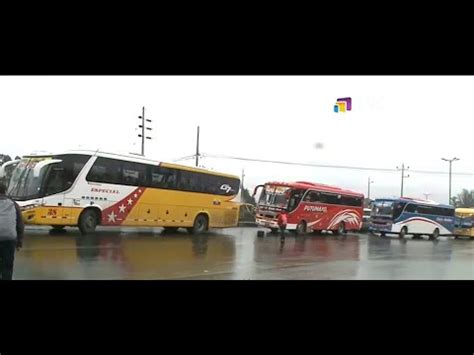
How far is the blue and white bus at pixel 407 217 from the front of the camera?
30.3m

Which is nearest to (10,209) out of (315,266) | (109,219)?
(315,266)

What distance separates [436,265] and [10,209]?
12295 millimetres

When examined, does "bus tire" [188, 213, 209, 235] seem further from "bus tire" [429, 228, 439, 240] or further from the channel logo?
"bus tire" [429, 228, 439, 240]

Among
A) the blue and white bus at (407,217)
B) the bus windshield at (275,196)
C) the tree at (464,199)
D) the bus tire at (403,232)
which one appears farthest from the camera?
the tree at (464,199)

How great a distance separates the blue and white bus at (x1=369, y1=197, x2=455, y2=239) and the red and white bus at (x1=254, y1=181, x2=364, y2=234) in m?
3.52

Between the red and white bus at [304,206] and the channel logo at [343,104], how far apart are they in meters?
14.5

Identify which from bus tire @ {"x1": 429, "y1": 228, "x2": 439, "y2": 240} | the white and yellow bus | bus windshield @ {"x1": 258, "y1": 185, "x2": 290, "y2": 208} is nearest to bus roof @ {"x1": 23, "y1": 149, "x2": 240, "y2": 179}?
the white and yellow bus

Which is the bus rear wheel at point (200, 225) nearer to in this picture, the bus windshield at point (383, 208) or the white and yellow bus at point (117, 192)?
the white and yellow bus at point (117, 192)

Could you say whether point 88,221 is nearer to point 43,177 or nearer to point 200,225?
point 43,177

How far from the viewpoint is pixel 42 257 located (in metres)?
11.2

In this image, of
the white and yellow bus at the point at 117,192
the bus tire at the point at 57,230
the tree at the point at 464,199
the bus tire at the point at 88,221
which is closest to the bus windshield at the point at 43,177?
the white and yellow bus at the point at 117,192

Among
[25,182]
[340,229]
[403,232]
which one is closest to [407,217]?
[403,232]
